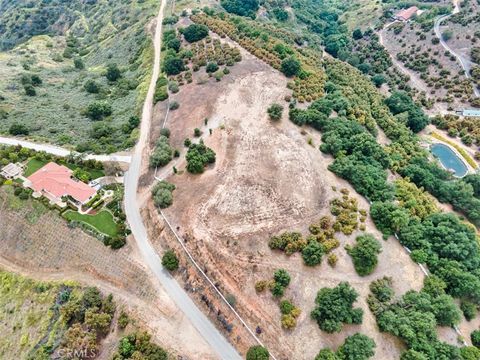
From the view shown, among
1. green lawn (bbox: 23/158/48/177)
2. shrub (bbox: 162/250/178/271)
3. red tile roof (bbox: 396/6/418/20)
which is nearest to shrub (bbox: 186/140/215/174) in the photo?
shrub (bbox: 162/250/178/271)

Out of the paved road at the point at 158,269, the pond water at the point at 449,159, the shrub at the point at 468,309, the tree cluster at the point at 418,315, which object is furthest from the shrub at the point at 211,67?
the shrub at the point at 468,309

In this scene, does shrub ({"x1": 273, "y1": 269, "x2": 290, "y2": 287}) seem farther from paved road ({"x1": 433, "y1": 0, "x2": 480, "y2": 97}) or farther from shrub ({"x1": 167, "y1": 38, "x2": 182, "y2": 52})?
paved road ({"x1": 433, "y1": 0, "x2": 480, "y2": 97})

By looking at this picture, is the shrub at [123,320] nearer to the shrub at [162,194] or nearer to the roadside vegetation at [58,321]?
the roadside vegetation at [58,321]

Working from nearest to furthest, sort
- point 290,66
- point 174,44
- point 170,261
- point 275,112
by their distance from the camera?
1. point 170,261
2. point 275,112
3. point 290,66
4. point 174,44

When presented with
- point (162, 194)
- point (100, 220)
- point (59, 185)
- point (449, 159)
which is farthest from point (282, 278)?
point (449, 159)

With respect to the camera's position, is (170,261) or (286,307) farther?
(170,261)

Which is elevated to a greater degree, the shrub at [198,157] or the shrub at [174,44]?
the shrub at [174,44]

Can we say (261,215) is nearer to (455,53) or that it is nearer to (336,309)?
(336,309)
